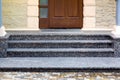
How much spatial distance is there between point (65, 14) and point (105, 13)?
109 centimetres

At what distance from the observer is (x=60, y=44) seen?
872 centimetres

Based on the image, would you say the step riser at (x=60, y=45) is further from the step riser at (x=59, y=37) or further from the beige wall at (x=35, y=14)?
the beige wall at (x=35, y=14)

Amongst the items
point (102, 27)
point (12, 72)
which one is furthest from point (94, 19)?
point (12, 72)

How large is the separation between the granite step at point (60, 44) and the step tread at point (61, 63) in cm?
41

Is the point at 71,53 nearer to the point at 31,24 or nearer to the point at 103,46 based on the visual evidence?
the point at 103,46

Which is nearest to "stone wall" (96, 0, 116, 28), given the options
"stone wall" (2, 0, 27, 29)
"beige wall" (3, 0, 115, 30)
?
"beige wall" (3, 0, 115, 30)

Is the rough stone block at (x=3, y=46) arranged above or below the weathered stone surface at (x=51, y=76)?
above

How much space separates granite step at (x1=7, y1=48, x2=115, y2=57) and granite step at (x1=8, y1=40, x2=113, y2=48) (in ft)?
0.49

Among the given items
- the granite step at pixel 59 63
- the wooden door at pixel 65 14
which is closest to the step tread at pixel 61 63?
the granite step at pixel 59 63

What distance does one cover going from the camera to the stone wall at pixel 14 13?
375 inches

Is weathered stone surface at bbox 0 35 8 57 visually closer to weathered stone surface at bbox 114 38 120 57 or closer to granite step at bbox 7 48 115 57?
granite step at bbox 7 48 115 57

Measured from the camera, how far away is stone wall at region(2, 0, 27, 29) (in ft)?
31.2

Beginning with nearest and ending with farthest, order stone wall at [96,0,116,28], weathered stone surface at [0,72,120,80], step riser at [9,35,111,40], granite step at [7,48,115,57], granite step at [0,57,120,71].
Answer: weathered stone surface at [0,72,120,80]
granite step at [0,57,120,71]
granite step at [7,48,115,57]
step riser at [9,35,111,40]
stone wall at [96,0,116,28]

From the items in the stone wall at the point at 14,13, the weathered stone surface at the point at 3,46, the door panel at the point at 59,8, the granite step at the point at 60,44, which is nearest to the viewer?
the weathered stone surface at the point at 3,46
